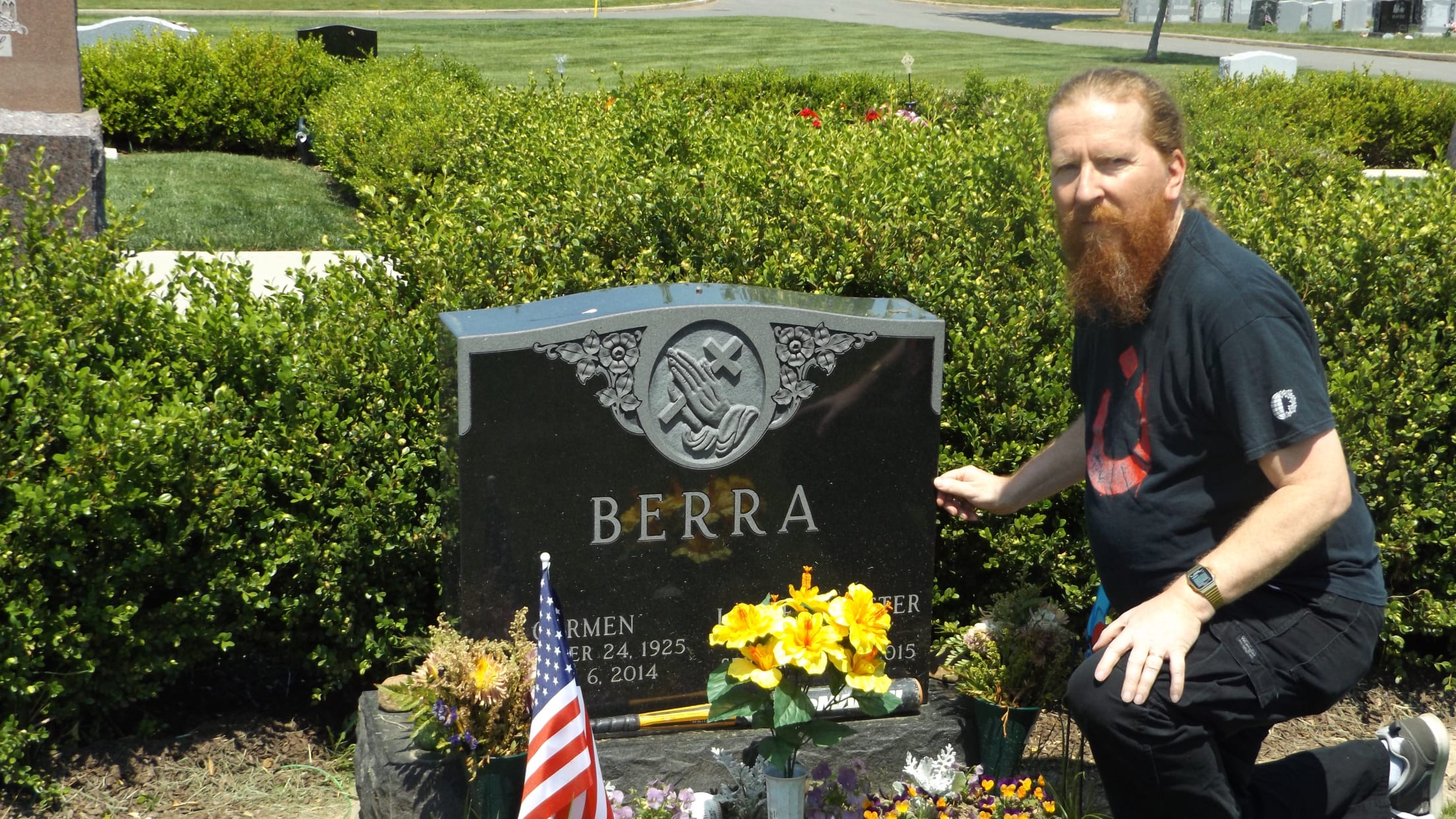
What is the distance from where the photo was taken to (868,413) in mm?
3465

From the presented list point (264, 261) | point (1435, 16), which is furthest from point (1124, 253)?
point (1435, 16)

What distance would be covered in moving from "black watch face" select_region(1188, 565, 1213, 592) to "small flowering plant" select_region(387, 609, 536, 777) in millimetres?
1467

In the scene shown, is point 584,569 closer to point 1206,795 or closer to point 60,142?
point 1206,795

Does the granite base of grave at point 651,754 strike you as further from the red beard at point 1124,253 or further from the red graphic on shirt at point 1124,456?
the red beard at point 1124,253

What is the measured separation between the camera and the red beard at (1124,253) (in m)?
2.67

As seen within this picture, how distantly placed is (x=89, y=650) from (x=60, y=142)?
3.78 m

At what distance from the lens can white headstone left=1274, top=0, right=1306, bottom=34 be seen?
3872 centimetres

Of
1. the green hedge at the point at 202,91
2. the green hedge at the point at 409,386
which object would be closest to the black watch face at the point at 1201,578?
the green hedge at the point at 409,386

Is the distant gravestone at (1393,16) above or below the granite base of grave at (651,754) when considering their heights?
above

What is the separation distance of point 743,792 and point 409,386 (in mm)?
1434

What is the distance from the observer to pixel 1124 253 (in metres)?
2.68

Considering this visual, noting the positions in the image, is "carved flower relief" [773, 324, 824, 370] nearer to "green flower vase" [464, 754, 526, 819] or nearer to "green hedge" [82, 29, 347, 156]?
"green flower vase" [464, 754, 526, 819]

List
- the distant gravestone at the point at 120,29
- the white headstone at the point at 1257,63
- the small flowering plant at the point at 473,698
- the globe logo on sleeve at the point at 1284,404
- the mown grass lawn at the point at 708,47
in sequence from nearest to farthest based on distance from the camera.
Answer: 1. the globe logo on sleeve at the point at 1284,404
2. the small flowering plant at the point at 473,698
3. the distant gravestone at the point at 120,29
4. the white headstone at the point at 1257,63
5. the mown grass lawn at the point at 708,47

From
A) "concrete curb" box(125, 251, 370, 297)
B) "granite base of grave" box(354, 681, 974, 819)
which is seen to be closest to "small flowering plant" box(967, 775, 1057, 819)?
"granite base of grave" box(354, 681, 974, 819)
